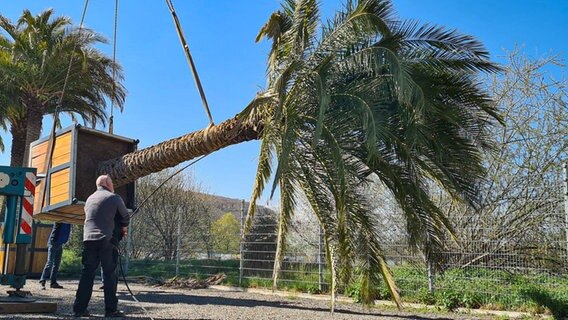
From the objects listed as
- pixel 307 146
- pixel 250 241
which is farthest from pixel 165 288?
pixel 307 146

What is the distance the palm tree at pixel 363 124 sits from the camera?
246 inches

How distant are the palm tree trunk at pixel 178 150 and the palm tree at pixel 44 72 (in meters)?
8.70

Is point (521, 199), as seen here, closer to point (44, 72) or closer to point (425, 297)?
point (425, 297)

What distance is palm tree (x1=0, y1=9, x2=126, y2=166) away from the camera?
17.9m

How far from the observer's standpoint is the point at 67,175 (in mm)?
9750

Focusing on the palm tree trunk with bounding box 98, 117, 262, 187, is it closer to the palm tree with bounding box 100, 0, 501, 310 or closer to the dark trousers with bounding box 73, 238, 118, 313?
the palm tree with bounding box 100, 0, 501, 310

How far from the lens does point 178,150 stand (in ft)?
29.2

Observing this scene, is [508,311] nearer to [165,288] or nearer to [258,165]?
[258,165]

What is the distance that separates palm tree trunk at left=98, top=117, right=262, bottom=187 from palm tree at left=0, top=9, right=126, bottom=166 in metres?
8.70

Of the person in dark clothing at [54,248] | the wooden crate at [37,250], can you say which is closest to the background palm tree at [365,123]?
the person in dark clothing at [54,248]

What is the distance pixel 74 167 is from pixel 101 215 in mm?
3280

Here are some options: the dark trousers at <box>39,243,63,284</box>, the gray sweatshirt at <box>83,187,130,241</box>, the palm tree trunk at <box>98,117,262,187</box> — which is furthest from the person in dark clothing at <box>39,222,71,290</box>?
the gray sweatshirt at <box>83,187,130,241</box>

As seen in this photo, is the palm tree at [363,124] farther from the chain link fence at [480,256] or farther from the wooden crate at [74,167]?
the wooden crate at [74,167]

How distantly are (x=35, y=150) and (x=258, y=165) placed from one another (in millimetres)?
6586
